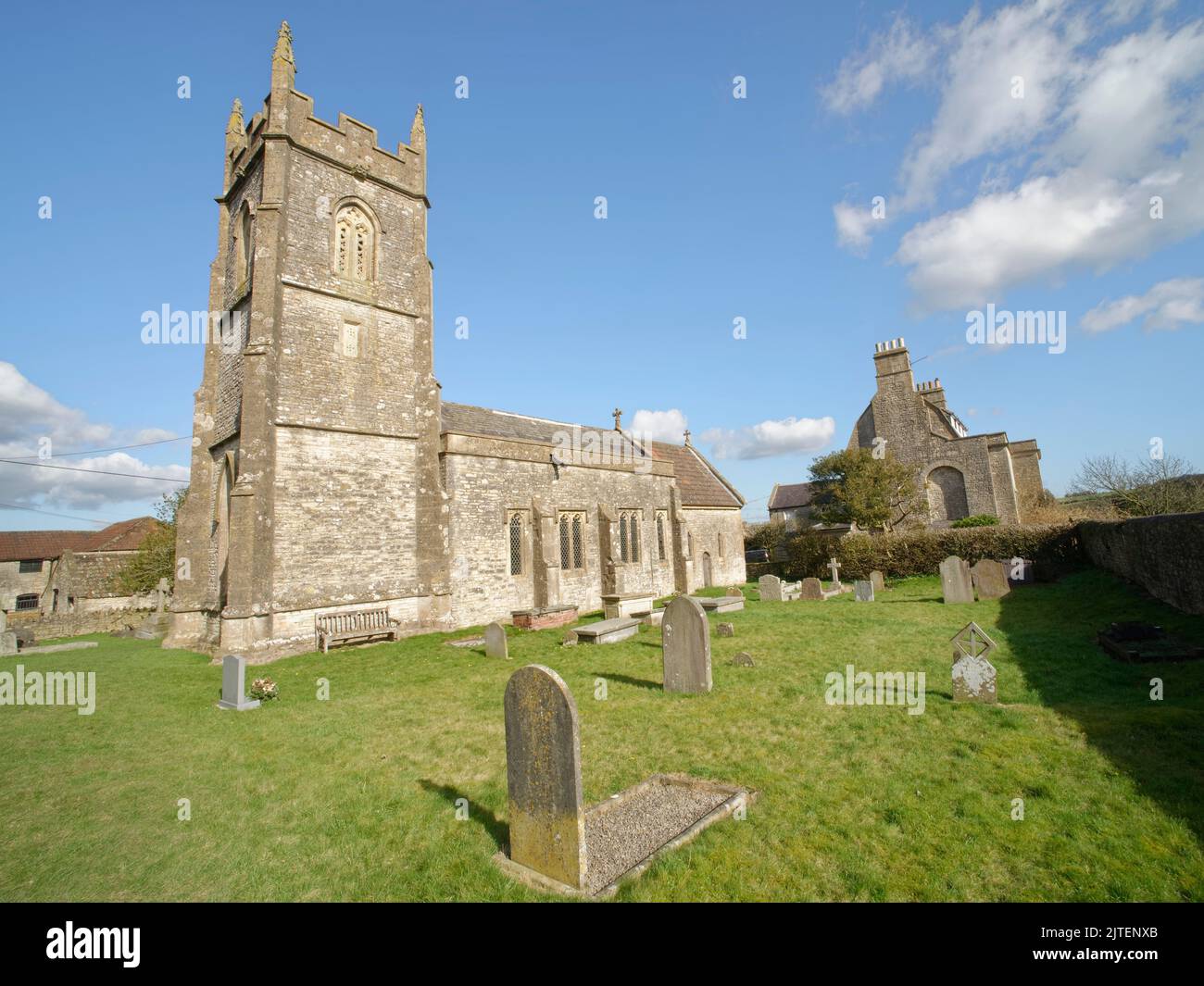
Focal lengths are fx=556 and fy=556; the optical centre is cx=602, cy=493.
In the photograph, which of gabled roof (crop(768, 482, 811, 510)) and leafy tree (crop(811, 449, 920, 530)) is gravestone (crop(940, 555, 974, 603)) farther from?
gabled roof (crop(768, 482, 811, 510))

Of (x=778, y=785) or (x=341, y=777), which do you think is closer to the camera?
(x=778, y=785)

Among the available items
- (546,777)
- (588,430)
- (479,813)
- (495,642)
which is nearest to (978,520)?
(588,430)

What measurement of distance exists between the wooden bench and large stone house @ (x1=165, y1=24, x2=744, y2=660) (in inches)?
8.2

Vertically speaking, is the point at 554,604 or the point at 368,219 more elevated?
the point at 368,219

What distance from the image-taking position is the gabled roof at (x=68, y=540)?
35.7 metres

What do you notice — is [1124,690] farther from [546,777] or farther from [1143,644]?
[546,777]

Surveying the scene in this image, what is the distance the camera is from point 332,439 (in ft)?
50.1

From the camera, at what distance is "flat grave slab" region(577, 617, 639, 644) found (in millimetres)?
13773

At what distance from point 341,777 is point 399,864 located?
7.52 ft

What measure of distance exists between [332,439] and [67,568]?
24269 millimetres
